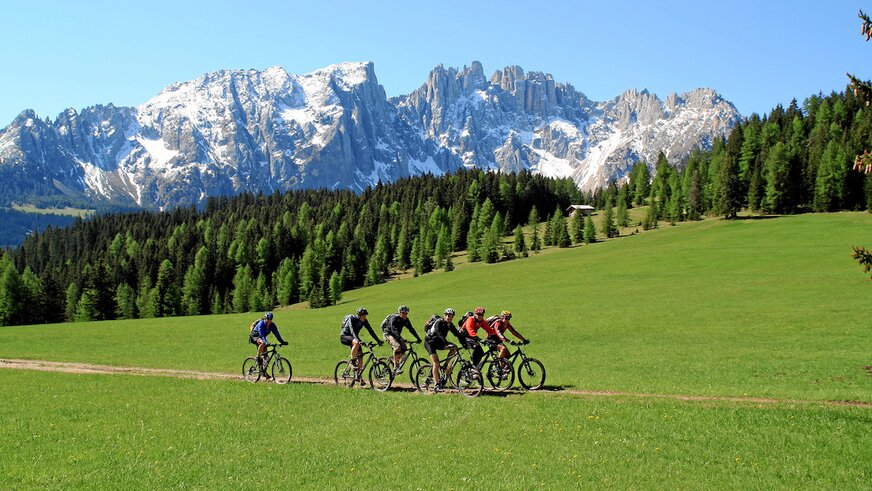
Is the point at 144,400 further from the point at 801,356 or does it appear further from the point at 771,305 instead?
the point at 771,305

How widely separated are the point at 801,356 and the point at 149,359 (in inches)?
1610

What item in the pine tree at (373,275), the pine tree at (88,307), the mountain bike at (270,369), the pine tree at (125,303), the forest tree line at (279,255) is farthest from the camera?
the pine tree at (373,275)

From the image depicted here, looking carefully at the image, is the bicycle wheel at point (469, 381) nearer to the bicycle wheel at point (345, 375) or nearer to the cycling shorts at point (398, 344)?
the cycling shorts at point (398, 344)

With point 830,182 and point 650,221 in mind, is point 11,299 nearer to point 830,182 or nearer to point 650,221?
point 650,221

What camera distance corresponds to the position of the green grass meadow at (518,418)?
14.6 m

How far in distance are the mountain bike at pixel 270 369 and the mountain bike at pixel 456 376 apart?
25.5ft

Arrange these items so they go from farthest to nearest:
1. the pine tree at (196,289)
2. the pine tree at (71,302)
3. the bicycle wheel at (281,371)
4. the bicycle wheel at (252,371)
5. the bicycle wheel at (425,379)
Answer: the pine tree at (196,289) → the pine tree at (71,302) → the bicycle wheel at (252,371) → the bicycle wheel at (281,371) → the bicycle wheel at (425,379)

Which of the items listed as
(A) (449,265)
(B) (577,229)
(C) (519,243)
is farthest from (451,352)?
(B) (577,229)

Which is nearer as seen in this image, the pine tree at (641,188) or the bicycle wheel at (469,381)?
the bicycle wheel at (469,381)

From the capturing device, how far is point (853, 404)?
20656 millimetres

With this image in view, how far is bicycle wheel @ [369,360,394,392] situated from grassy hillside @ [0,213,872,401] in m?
7.25

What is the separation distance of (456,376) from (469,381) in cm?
131

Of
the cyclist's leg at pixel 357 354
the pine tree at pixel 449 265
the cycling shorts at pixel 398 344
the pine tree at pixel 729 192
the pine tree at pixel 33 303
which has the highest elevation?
the pine tree at pixel 729 192

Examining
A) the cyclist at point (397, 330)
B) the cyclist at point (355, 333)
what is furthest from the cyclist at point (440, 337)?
the cyclist at point (355, 333)
